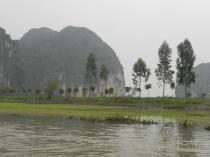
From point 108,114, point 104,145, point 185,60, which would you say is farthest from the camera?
point 185,60

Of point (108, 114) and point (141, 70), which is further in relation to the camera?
point (141, 70)

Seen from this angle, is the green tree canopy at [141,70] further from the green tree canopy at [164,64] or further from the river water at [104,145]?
the river water at [104,145]

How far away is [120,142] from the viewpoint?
30391 millimetres

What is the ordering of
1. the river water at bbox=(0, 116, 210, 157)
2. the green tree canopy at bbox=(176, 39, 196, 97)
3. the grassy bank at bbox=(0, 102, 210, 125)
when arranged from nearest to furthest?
the river water at bbox=(0, 116, 210, 157)
the grassy bank at bbox=(0, 102, 210, 125)
the green tree canopy at bbox=(176, 39, 196, 97)

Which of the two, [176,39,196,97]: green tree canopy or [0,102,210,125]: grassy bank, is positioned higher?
[176,39,196,97]: green tree canopy

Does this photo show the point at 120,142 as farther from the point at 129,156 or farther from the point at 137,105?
the point at 137,105

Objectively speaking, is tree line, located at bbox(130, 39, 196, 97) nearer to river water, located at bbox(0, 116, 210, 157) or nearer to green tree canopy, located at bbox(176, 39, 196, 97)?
green tree canopy, located at bbox(176, 39, 196, 97)

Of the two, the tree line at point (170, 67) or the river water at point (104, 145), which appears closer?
the river water at point (104, 145)

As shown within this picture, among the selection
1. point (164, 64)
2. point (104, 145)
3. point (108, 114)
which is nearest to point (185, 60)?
point (164, 64)

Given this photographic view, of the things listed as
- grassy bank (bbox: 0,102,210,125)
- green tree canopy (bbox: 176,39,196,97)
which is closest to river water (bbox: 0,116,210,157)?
grassy bank (bbox: 0,102,210,125)

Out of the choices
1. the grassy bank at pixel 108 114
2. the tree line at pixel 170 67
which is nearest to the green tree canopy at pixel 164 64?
the tree line at pixel 170 67

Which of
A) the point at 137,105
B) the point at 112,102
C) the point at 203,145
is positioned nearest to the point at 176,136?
the point at 203,145

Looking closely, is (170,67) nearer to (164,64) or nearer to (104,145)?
(164,64)

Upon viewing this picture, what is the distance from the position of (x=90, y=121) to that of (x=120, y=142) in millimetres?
19405
